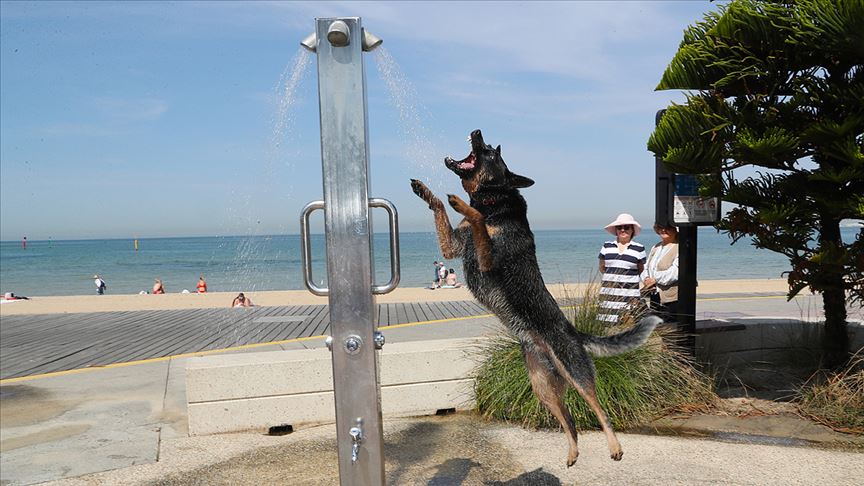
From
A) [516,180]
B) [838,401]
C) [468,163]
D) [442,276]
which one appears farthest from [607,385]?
[442,276]

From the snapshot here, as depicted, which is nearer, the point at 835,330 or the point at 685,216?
the point at 835,330

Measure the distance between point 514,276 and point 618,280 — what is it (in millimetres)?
3325

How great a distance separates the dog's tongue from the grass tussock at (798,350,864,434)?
4.10 m

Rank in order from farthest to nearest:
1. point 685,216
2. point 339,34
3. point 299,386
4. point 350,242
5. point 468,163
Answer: point 685,216 → point 299,386 → point 468,163 → point 350,242 → point 339,34

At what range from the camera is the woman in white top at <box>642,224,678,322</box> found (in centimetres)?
641

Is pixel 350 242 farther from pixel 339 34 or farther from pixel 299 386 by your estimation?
pixel 299 386

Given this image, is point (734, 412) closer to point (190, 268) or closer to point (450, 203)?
point (450, 203)

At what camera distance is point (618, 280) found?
229 inches

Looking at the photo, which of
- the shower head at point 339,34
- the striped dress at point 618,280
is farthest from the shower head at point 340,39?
the striped dress at point 618,280

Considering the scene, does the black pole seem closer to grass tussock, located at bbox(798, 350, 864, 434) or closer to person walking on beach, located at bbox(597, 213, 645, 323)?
person walking on beach, located at bbox(597, 213, 645, 323)

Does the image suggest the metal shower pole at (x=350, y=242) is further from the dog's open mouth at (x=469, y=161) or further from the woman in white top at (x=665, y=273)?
the woman in white top at (x=665, y=273)

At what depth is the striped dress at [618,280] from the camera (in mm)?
5383

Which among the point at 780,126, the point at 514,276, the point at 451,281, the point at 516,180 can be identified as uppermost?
the point at 780,126

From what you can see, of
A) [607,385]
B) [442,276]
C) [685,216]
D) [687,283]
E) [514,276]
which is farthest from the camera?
[442,276]
